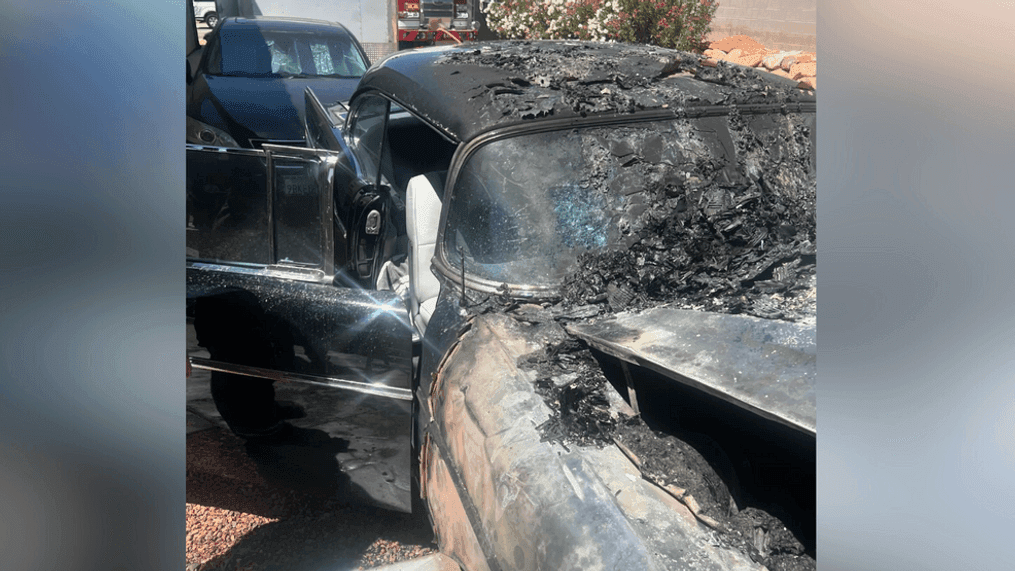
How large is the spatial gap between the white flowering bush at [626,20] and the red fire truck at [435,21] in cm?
77

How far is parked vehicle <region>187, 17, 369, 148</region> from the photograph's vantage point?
531 cm

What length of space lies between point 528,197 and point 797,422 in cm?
123

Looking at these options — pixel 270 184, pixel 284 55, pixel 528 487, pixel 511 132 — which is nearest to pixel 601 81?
pixel 511 132

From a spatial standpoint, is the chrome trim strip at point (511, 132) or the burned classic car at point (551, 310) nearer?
the burned classic car at point (551, 310)

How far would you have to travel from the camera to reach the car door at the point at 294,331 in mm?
2330

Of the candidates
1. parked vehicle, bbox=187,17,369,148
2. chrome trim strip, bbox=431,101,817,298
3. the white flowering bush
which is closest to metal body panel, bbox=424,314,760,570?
chrome trim strip, bbox=431,101,817,298

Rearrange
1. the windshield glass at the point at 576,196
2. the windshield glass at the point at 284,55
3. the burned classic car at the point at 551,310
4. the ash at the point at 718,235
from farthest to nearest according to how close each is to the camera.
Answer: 1. the windshield glass at the point at 284,55
2. the windshield glass at the point at 576,196
3. the ash at the point at 718,235
4. the burned classic car at the point at 551,310

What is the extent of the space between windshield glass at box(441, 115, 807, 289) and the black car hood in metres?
A: 3.01

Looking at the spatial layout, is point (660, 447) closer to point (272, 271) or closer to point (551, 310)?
point (551, 310)

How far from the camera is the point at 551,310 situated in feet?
6.93

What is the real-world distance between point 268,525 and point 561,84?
196cm

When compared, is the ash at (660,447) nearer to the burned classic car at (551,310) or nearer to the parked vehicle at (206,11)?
the burned classic car at (551,310)

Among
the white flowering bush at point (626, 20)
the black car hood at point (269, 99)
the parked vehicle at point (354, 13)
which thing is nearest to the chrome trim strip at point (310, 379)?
the black car hood at point (269, 99)

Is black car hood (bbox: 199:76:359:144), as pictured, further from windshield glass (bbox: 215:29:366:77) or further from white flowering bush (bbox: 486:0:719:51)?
white flowering bush (bbox: 486:0:719:51)
